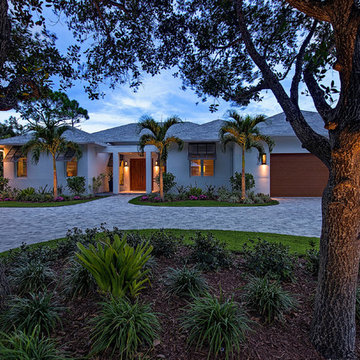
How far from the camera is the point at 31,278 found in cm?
311

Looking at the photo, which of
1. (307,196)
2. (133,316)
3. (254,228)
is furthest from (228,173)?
(133,316)

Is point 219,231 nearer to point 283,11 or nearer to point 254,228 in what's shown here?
point 254,228

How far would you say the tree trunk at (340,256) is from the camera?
82.9 inches

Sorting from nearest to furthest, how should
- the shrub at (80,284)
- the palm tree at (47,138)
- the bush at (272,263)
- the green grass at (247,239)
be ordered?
the shrub at (80,284), the bush at (272,263), the green grass at (247,239), the palm tree at (47,138)

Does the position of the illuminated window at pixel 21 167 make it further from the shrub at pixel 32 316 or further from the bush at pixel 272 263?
the bush at pixel 272 263

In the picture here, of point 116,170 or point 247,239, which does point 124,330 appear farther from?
point 116,170

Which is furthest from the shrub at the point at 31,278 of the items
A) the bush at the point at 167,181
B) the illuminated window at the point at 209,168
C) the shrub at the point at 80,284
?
the illuminated window at the point at 209,168

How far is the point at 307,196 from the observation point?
52.4 ft

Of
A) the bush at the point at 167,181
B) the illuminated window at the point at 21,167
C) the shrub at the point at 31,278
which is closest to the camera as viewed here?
the shrub at the point at 31,278

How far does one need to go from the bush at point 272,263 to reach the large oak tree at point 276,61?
1105 millimetres

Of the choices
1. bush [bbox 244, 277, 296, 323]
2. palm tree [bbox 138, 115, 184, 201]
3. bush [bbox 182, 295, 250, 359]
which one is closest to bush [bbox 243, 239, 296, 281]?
bush [bbox 244, 277, 296, 323]

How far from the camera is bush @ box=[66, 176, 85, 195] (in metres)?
15.9

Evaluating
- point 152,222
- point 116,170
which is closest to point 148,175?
point 116,170

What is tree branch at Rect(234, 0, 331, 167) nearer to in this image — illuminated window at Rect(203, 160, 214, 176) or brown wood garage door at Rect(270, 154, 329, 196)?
illuminated window at Rect(203, 160, 214, 176)
